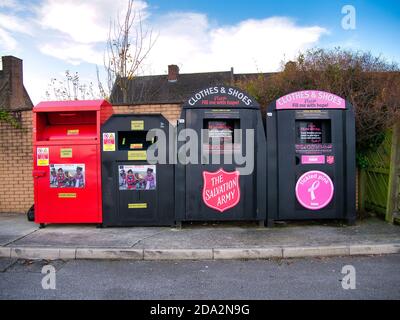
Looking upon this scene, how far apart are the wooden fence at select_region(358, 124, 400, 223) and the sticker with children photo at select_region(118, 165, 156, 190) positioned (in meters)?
4.07

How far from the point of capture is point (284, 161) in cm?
596

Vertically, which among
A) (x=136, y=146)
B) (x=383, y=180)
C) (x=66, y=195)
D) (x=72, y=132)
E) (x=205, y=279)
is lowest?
(x=205, y=279)

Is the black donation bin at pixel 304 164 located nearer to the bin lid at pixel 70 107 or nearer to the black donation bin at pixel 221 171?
the black donation bin at pixel 221 171

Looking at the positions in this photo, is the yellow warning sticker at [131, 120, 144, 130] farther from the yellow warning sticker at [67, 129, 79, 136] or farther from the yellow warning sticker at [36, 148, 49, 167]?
the yellow warning sticker at [36, 148, 49, 167]

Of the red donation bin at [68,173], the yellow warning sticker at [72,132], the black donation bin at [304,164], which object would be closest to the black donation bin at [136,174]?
the red donation bin at [68,173]

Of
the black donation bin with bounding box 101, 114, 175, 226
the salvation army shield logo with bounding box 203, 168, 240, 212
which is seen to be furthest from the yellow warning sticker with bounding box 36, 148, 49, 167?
the salvation army shield logo with bounding box 203, 168, 240, 212

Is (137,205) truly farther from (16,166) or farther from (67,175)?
(16,166)

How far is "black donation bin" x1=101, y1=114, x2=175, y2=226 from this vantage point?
5.86m

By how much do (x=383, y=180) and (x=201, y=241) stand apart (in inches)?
142

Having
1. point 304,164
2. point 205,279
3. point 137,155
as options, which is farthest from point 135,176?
point 304,164

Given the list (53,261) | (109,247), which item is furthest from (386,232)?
(53,261)

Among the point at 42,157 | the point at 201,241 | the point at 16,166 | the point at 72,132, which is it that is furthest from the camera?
the point at 16,166

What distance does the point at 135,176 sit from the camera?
5.90 meters

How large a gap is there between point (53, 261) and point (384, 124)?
5.88 m
